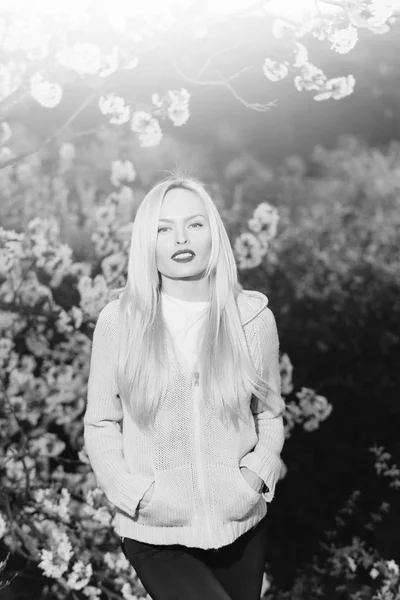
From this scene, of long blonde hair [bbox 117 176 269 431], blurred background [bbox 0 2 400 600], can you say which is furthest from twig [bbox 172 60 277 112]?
long blonde hair [bbox 117 176 269 431]

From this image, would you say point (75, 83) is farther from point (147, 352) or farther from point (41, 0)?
point (147, 352)

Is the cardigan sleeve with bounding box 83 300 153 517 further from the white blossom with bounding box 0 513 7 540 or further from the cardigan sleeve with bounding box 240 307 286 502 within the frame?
the white blossom with bounding box 0 513 7 540

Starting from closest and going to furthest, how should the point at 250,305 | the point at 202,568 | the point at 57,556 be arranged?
the point at 202,568, the point at 250,305, the point at 57,556

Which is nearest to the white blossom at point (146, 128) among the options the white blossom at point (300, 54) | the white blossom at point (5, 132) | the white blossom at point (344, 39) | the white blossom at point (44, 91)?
the white blossom at point (44, 91)

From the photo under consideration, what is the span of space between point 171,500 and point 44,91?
5.14 ft

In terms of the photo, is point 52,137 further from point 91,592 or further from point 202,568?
point 202,568

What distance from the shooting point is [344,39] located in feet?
8.30

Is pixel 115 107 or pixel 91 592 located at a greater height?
pixel 115 107

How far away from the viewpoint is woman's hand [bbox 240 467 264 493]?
1.44 meters

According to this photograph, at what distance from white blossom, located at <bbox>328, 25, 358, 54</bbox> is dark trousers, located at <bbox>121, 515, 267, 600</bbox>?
5.33 feet

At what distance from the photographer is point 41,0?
2.45 metres

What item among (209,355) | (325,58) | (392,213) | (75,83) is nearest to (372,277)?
(392,213)

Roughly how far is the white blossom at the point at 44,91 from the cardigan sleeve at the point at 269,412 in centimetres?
130

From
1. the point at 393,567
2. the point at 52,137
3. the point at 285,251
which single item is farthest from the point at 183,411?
the point at 393,567
